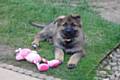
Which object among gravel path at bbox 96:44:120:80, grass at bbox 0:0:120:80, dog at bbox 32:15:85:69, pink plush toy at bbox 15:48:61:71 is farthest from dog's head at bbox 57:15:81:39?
gravel path at bbox 96:44:120:80

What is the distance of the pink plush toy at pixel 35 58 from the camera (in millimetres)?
7234

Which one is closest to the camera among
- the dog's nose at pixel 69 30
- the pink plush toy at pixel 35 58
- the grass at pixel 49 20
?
the pink plush toy at pixel 35 58

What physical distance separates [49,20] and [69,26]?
1.81 metres

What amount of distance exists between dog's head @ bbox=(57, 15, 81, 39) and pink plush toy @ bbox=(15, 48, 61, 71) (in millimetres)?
626

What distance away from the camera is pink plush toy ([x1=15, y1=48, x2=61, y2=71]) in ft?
23.7

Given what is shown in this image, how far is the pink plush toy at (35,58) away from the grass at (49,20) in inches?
4.3

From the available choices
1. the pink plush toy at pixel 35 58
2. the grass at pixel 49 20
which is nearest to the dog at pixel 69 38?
the grass at pixel 49 20

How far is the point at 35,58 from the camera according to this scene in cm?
745

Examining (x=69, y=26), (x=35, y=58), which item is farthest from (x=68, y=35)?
(x=35, y=58)

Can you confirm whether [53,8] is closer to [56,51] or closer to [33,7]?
[33,7]

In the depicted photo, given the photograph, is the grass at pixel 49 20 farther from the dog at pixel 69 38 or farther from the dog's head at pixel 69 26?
the dog's head at pixel 69 26

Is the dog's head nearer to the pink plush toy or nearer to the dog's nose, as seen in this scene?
the dog's nose

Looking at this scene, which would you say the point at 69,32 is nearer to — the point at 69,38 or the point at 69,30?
the point at 69,30

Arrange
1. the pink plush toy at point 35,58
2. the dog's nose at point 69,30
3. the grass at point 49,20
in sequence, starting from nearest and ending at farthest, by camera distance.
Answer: the pink plush toy at point 35,58
the grass at point 49,20
the dog's nose at point 69,30
